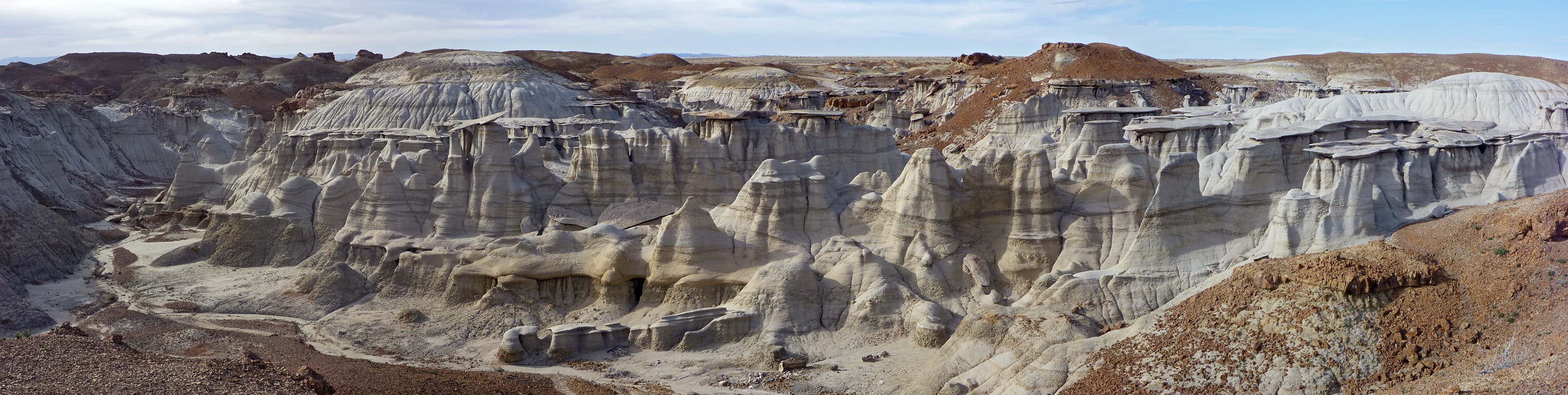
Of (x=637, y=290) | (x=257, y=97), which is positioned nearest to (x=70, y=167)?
(x=637, y=290)

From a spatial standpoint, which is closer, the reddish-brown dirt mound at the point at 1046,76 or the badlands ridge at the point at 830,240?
the badlands ridge at the point at 830,240

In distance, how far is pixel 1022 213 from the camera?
1108 inches

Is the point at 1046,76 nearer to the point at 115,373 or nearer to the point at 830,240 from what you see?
the point at 830,240

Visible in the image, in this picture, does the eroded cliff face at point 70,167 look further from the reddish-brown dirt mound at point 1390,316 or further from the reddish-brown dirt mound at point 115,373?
the reddish-brown dirt mound at point 1390,316

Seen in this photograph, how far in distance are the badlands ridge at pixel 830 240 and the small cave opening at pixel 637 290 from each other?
0.12 metres

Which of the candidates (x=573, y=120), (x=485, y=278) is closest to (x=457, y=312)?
(x=485, y=278)

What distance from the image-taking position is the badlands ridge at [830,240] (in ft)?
70.0

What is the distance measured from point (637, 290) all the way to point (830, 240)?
552cm

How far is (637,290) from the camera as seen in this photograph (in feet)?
96.1

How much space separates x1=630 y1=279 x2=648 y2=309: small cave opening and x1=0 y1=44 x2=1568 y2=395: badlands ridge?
0.12 meters

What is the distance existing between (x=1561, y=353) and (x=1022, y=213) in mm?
13503

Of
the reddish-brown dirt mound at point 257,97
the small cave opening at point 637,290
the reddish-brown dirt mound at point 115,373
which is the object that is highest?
the reddish-brown dirt mound at point 257,97

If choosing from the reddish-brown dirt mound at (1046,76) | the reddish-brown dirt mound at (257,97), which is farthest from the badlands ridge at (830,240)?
the reddish-brown dirt mound at (257,97)

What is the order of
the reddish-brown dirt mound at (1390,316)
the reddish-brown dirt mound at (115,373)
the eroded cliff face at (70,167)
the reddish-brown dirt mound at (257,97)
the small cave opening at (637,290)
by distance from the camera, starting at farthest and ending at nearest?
the reddish-brown dirt mound at (257,97), the eroded cliff face at (70,167), the small cave opening at (637,290), the reddish-brown dirt mound at (115,373), the reddish-brown dirt mound at (1390,316)
